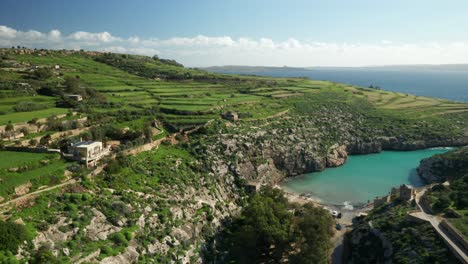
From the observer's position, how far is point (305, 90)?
369ft

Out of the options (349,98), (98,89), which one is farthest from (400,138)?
(98,89)

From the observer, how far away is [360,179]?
68125 mm

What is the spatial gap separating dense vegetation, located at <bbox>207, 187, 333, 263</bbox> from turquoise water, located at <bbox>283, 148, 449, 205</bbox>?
18.4 metres

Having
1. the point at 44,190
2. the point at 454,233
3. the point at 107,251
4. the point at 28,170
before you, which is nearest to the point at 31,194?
the point at 44,190

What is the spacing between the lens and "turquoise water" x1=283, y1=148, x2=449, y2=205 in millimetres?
60750

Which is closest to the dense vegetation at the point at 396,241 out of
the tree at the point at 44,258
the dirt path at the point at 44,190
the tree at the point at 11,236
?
the tree at the point at 44,258

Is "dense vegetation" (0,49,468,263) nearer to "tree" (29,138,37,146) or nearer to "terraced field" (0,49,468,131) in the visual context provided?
"tree" (29,138,37,146)

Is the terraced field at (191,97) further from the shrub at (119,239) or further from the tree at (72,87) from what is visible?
the shrub at (119,239)

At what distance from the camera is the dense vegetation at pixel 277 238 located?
37594mm

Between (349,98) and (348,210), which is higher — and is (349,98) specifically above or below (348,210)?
above

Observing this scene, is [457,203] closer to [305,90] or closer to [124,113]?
[124,113]

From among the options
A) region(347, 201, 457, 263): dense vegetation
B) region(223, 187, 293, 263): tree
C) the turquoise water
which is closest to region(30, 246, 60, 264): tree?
region(223, 187, 293, 263): tree

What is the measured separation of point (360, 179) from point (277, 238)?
1369 inches

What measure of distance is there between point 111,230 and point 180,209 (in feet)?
32.7
